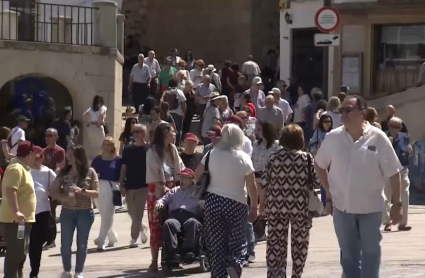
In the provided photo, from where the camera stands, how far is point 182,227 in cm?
1246

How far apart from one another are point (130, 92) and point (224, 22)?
11.3 m

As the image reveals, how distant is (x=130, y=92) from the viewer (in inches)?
1057

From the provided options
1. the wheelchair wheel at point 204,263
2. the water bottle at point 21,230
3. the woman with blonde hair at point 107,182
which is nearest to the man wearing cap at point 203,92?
the woman with blonde hair at point 107,182

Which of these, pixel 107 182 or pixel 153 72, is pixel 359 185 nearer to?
pixel 107 182

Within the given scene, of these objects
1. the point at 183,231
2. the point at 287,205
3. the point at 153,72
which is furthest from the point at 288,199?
the point at 153,72

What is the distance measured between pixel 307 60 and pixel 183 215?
18.5 meters

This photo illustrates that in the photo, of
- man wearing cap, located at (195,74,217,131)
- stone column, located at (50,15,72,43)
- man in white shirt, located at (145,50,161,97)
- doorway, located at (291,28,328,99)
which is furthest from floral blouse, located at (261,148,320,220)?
doorway, located at (291,28,328,99)

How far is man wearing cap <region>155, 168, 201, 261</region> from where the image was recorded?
40.5 feet

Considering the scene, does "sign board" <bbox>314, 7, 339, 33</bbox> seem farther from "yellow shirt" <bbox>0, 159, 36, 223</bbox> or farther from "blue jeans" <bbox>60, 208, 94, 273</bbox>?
"yellow shirt" <bbox>0, 159, 36, 223</bbox>

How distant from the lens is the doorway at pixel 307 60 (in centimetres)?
3033

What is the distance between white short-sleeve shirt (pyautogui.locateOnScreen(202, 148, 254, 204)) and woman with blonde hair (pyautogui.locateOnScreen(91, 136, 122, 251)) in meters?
4.03

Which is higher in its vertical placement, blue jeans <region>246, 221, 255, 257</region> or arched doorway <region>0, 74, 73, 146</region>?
arched doorway <region>0, 74, 73, 146</region>

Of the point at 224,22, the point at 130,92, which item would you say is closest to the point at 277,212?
the point at 130,92

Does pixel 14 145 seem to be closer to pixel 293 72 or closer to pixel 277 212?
pixel 277 212
